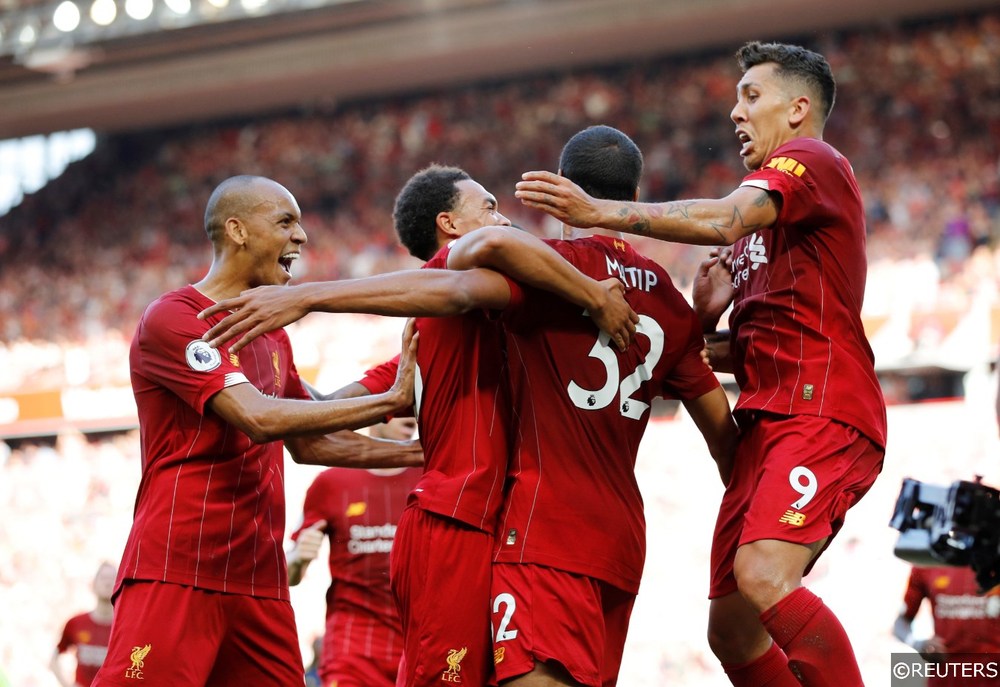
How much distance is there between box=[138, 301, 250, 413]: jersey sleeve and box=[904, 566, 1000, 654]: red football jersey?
540 cm

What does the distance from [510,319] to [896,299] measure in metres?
11.4

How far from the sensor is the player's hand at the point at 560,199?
13.9 feet

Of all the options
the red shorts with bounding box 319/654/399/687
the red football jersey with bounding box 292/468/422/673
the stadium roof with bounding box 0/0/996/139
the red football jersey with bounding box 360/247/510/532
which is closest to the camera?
the red football jersey with bounding box 360/247/510/532

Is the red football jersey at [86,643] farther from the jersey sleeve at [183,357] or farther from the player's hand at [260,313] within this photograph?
the player's hand at [260,313]

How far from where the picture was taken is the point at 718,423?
4.97 m

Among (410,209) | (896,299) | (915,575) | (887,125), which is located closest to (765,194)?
(410,209)

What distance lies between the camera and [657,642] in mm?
12531

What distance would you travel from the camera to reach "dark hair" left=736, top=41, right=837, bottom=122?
16.0ft

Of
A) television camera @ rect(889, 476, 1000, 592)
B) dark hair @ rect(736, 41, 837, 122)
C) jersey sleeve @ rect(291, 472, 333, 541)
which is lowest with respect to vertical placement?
jersey sleeve @ rect(291, 472, 333, 541)

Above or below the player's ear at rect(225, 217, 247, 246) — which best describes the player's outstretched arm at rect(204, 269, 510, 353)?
below

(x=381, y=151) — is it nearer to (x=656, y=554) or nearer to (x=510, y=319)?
(x=656, y=554)

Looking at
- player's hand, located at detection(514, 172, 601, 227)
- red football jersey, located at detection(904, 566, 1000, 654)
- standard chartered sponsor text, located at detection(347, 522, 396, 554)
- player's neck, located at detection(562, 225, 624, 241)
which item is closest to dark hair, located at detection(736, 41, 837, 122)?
player's neck, located at detection(562, 225, 624, 241)

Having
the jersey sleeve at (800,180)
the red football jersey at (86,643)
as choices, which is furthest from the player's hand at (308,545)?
the red football jersey at (86,643)

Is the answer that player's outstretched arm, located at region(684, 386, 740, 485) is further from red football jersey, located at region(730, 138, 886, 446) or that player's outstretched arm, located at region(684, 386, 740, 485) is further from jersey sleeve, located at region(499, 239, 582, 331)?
jersey sleeve, located at region(499, 239, 582, 331)
